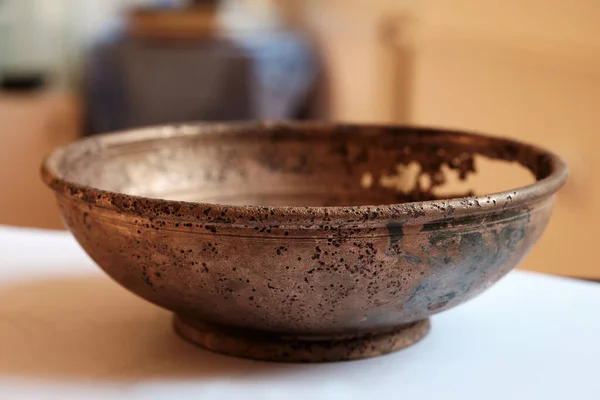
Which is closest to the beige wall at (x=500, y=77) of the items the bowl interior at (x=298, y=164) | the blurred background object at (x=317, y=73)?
the blurred background object at (x=317, y=73)

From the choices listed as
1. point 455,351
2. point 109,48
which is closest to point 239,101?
point 109,48

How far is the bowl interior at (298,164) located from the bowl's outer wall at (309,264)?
0.71ft

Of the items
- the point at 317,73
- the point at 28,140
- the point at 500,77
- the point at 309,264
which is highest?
the point at 309,264

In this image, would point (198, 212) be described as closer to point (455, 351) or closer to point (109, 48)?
point (455, 351)

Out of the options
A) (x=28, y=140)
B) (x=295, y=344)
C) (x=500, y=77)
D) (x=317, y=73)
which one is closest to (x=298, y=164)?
(x=295, y=344)

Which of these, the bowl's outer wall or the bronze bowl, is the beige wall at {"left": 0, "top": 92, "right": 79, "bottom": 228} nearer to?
the bronze bowl

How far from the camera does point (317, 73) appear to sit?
8.13ft

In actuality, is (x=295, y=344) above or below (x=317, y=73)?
above

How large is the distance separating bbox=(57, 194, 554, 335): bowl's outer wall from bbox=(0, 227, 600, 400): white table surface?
0.12ft

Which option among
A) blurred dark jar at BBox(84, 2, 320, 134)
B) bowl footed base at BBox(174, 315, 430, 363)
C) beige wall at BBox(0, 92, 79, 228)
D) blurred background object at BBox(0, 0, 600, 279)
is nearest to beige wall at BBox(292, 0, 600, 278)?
blurred background object at BBox(0, 0, 600, 279)

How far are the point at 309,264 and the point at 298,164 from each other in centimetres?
37

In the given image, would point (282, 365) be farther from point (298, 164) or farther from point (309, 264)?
point (298, 164)

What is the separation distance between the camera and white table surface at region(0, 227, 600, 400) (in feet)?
1.73

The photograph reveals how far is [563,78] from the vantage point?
61.9 inches
